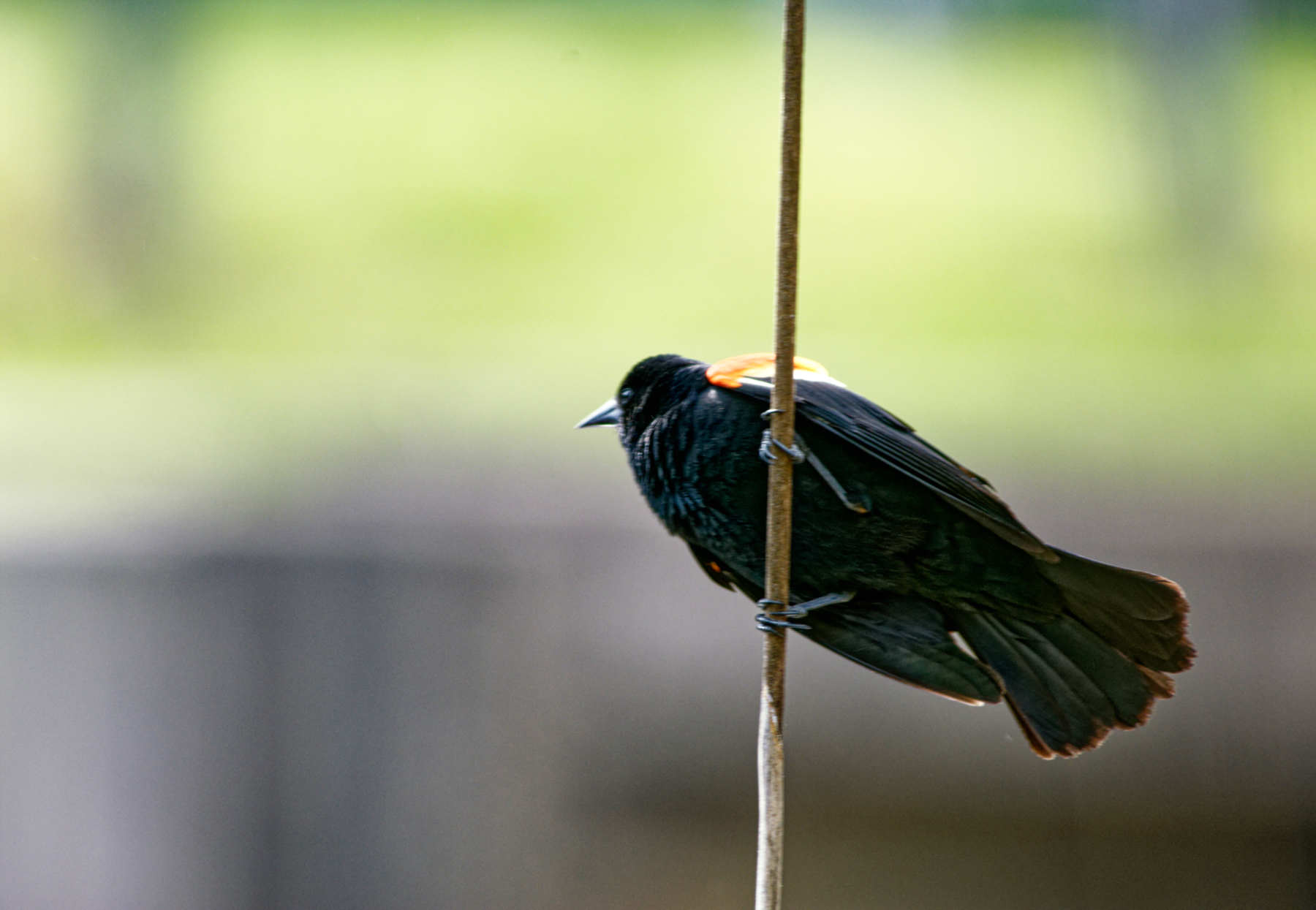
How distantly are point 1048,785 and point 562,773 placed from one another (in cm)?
187

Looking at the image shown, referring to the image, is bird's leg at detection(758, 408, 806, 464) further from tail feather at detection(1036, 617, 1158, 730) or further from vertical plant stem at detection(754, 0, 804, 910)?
Result: tail feather at detection(1036, 617, 1158, 730)

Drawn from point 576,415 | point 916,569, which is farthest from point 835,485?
point 576,415

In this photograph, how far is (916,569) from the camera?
1.83 metres

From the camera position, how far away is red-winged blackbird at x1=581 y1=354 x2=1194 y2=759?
5.67ft

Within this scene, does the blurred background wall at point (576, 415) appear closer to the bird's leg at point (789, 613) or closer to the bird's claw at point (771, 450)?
the bird's leg at point (789, 613)

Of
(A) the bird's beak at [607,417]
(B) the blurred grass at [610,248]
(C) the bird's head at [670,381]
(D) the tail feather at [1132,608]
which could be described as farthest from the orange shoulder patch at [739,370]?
(B) the blurred grass at [610,248]

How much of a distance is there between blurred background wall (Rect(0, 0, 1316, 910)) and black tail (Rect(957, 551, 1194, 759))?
94.2 inches

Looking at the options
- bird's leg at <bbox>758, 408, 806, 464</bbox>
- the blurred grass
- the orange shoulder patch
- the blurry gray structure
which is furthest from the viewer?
the blurred grass

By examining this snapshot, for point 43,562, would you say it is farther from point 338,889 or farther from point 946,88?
point 946,88

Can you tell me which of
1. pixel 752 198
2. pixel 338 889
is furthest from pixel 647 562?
pixel 752 198

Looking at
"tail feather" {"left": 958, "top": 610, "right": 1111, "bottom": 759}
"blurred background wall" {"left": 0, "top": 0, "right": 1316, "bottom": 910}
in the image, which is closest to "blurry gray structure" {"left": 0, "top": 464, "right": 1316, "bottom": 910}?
"blurred background wall" {"left": 0, "top": 0, "right": 1316, "bottom": 910}

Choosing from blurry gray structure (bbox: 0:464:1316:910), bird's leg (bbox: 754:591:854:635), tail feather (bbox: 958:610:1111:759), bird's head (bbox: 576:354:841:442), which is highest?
bird's head (bbox: 576:354:841:442)

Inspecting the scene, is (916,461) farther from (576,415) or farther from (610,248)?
(610,248)

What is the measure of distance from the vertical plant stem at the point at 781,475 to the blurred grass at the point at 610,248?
3.51 meters
